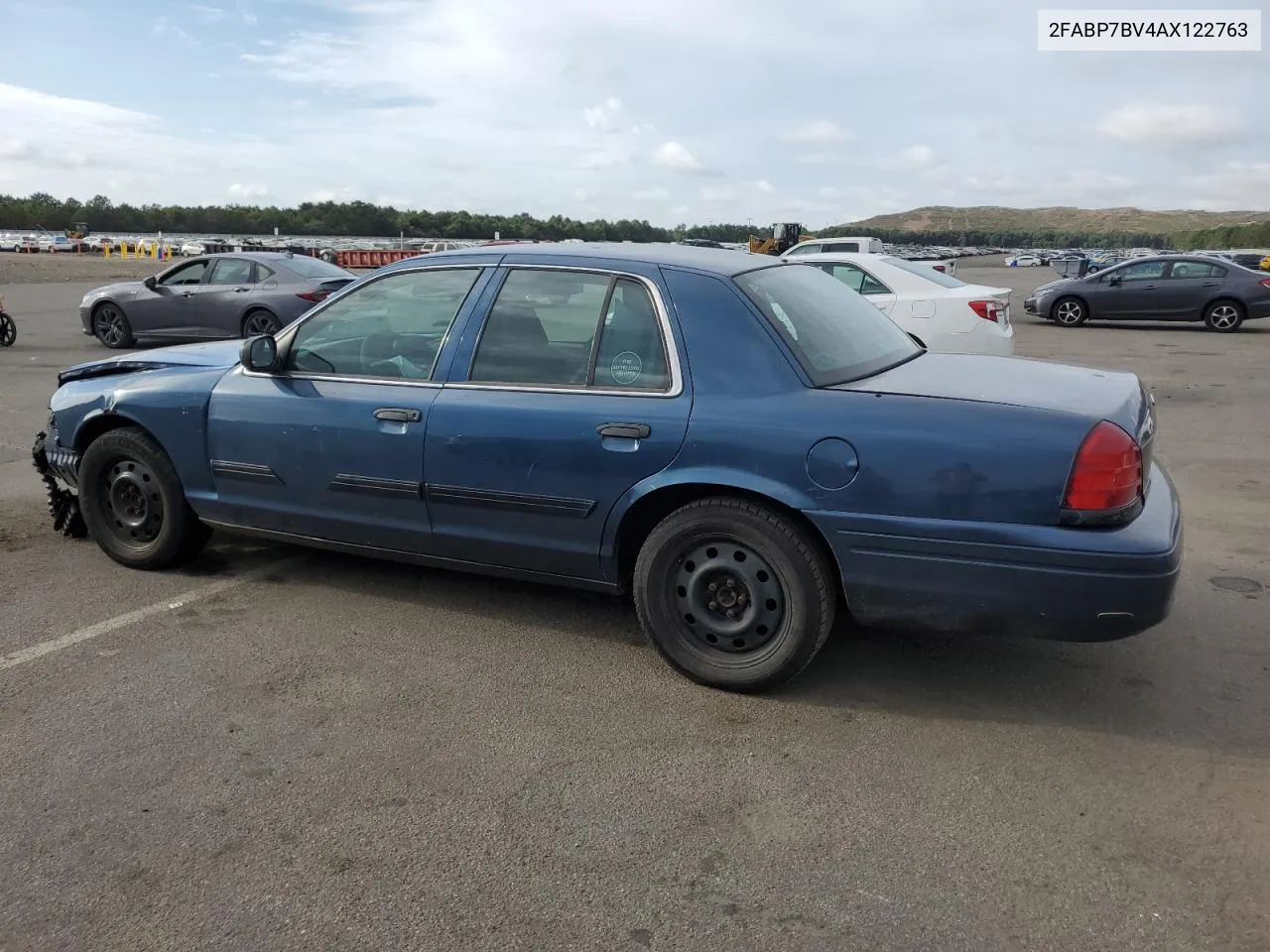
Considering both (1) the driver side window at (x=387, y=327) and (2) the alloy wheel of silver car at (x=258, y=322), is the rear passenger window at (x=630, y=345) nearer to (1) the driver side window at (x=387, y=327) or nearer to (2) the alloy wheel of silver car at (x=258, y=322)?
(1) the driver side window at (x=387, y=327)

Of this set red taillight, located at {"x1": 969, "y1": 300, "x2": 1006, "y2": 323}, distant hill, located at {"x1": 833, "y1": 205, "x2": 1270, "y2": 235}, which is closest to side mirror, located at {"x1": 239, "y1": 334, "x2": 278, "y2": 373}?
red taillight, located at {"x1": 969, "y1": 300, "x2": 1006, "y2": 323}

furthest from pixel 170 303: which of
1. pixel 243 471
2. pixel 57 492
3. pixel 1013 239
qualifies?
pixel 1013 239

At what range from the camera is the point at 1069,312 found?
62.0 feet

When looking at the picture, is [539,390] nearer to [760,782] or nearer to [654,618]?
[654,618]

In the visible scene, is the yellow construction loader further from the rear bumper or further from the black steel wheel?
the rear bumper

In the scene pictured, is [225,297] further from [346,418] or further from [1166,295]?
[1166,295]

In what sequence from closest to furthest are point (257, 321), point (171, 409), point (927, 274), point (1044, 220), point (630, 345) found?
1. point (630, 345)
2. point (171, 409)
3. point (927, 274)
4. point (257, 321)
5. point (1044, 220)

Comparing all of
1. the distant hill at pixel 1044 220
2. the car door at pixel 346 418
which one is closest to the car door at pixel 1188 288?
the car door at pixel 346 418

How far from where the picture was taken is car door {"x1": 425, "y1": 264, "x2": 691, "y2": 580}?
371 cm

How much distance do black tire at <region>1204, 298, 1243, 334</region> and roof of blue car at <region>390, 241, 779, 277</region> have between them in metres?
16.2

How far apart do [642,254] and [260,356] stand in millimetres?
1774

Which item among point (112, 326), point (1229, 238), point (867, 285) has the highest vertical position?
point (1229, 238)

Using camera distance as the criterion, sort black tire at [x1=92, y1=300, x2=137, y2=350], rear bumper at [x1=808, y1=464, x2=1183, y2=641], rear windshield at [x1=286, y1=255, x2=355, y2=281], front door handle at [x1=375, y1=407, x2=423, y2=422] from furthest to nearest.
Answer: black tire at [x1=92, y1=300, x2=137, y2=350] < rear windshield at [x1=286, y1=255, x2=355, y2=281] < front door handle at [x1=375, y1=407, x2=423, y2=422] < rear bumper at [x1=808, y1=464, x2=1183, y2=641]

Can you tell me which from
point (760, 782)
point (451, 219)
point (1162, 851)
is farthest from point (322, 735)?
point (451, 219)
